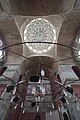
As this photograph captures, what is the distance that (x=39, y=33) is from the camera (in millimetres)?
12180

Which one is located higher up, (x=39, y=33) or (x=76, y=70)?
(x=39, y=33)

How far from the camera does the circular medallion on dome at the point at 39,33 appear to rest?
467 inches

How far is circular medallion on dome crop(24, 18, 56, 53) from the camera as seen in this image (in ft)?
38.9

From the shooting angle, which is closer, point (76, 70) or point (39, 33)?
point (76, 70)

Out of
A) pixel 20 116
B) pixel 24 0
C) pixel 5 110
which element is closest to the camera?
pixel 24 0

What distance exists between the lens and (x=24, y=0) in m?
5.21

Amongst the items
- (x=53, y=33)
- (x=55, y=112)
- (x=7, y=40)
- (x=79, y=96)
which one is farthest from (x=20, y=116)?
(x=53, y=33)

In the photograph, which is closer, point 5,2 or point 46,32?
point 5,2

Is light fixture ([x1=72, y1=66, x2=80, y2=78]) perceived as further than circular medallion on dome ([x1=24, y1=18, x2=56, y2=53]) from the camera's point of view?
No

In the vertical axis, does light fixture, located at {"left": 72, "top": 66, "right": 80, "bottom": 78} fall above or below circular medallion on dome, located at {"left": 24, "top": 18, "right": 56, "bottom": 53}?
below

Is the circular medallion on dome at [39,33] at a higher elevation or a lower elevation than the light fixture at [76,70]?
higher

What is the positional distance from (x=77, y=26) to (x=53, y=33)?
173 centimetres

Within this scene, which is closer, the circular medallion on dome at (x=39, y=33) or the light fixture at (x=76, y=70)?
the light fixture at (x=76, y=70)

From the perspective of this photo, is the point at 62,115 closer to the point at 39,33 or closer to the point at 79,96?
the point at 79,96
